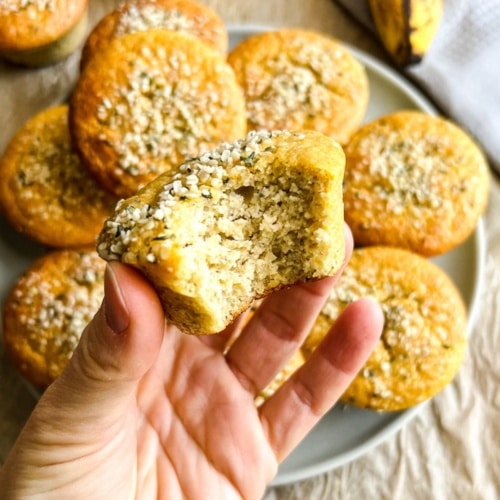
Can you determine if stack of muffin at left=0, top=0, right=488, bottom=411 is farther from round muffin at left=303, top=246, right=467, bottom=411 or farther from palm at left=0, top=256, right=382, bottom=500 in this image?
palm at left=0, top=256, right=382, bottom=500

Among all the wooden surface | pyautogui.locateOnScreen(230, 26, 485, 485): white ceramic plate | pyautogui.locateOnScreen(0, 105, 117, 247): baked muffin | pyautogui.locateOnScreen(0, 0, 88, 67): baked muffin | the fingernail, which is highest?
pyautogui.locateOnScreen(0, 0, 88, 67): baked muffin

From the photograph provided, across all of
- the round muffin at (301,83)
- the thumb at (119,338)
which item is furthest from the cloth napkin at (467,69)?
the thumb at (119,338)

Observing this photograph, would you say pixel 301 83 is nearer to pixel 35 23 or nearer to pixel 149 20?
pixel 149 20

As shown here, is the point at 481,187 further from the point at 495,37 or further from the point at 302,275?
the point at 302,275

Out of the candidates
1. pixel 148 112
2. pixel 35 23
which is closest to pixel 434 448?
pixel 148 112

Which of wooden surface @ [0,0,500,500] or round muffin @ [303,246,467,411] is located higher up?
round muffin @ [303,246,467,411]

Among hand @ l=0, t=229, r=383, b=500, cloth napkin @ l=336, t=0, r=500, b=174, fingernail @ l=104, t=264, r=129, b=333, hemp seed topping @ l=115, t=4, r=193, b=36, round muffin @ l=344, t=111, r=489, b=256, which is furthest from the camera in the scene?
cloth napkin @ l=336, t=0, r=500, b=174

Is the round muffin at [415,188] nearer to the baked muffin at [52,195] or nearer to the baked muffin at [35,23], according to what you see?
the baked muffin at [52,195]

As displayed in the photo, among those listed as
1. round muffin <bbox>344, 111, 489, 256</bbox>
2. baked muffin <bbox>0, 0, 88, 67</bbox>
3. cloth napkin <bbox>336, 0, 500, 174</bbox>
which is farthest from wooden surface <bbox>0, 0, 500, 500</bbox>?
baked muffin <bbox>0, 0, 88, 67</bbox>
